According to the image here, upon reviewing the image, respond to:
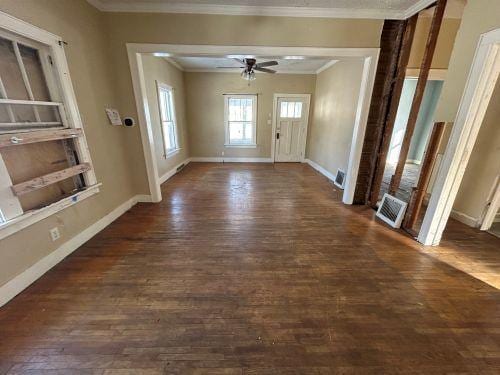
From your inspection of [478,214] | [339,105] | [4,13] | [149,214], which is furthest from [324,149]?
[4,13]

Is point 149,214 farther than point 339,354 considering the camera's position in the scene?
Yes

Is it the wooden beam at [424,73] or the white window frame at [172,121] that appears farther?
the white window frame at [172,121]

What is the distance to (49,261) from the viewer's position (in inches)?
78.9

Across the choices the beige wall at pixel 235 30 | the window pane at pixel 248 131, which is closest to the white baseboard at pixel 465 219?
the beige wall at pixel 235 30

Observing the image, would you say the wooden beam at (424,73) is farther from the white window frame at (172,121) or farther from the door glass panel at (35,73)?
the white window frame at (172,121)

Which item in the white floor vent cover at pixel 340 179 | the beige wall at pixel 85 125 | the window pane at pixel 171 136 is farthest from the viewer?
the window pane at pixel 171 136

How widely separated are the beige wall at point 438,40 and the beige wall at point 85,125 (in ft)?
14.5

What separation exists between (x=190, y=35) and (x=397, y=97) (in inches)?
116

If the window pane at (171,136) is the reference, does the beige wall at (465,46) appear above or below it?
above

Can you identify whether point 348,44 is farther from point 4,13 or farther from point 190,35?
point 4,13

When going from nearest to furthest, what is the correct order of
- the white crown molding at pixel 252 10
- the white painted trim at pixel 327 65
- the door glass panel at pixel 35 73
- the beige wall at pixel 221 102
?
the door glass panel at pixel 35 73 → the white crown molding at pixel 252 10 → the white painted trim at pixel 327 65 → the beige wall at pixel 221 102

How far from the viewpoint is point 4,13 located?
64.2 inches

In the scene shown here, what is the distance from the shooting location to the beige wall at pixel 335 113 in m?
4.18

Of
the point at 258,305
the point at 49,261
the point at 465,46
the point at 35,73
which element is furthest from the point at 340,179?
the point at 35,73
